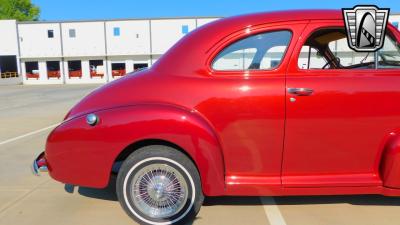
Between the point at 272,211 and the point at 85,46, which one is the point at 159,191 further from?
the point at 85,46

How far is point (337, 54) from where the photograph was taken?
3.95m

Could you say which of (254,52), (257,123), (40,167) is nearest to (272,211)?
(257,123)

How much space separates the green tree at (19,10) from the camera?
72.1m

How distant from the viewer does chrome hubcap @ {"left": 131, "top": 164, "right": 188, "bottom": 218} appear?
3.33m

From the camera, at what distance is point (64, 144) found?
11.1 ft

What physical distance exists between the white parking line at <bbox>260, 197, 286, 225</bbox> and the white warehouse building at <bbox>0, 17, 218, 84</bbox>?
40.3 m

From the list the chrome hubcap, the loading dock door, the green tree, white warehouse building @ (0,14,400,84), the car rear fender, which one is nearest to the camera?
the car rear fender

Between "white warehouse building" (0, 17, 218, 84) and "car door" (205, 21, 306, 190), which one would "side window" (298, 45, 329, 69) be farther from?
A: "white warehouse building" (0, 17, 218, 84)

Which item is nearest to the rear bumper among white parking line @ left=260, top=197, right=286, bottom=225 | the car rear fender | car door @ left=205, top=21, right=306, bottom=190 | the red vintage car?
the red vintage car

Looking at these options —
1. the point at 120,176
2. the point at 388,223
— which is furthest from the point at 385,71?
the point at 120,176

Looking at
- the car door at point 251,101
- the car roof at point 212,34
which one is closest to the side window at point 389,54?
the car roof at point 212,34

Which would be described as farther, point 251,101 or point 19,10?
point 19,10

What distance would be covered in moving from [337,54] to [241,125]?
1.47 m

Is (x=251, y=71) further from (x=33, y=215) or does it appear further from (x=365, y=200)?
(x=33, y=215)
